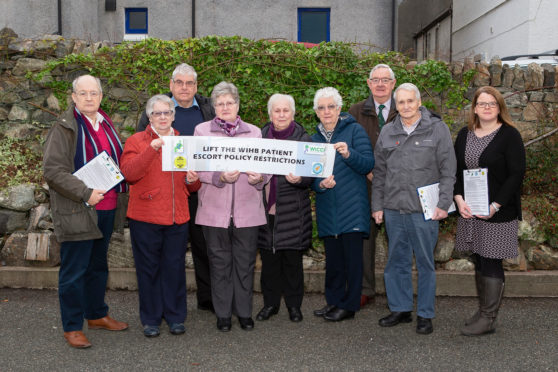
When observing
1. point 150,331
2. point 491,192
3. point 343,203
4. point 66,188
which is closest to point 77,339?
point 150,331

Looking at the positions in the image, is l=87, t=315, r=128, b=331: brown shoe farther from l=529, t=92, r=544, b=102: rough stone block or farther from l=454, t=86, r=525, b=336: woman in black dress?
l=529, t=92, r=544, b=102: rough stone block

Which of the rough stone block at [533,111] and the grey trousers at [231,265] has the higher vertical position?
the rough stone block at [533,111]

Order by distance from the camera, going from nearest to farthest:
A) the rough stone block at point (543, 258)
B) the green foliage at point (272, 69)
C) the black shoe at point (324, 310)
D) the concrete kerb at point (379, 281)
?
the black shoe at point (324, 310) → the concrete kerb at point (379, 281) → the rough stone block at point (543, 258) → the green foliage at point (272, 69)

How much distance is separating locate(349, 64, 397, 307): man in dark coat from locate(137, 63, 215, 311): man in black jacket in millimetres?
1528

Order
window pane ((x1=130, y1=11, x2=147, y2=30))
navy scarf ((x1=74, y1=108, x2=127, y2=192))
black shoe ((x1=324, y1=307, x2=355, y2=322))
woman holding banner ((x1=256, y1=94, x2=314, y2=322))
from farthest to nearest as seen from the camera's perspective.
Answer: window pane ((x1=130, y1=11, x2=147, y2=30)) < black shoe ((x1=324, y1=307, x2=355, y2=322)) < woman holding banner ((x1=256, y1=94, x2=314, y2=322)) < navy scarf ((x1=74, y1=108, x2=127, y2=192))

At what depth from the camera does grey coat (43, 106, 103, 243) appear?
409cm

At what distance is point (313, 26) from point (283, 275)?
457 inches

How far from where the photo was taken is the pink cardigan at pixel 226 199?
4.64m

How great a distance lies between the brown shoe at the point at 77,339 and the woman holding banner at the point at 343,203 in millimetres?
2114

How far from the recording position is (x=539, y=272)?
6062 millimetres

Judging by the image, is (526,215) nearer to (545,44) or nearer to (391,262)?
(391,262)

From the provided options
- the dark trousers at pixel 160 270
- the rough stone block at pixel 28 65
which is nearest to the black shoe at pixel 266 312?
the dark trousers at pixel 160 270

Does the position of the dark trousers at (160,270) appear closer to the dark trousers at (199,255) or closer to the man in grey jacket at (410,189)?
the dark trousers at (199,255)

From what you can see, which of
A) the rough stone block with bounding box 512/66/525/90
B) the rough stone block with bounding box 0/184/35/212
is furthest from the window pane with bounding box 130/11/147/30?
the rough stone block with bounding box 512/66/525/90
